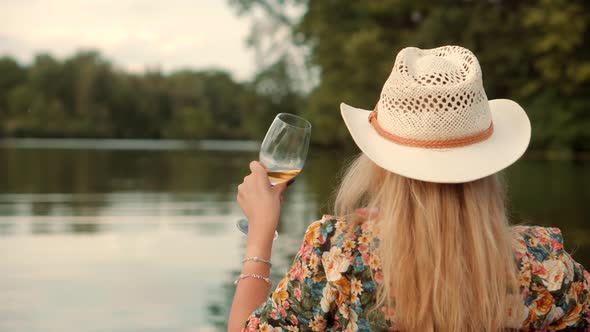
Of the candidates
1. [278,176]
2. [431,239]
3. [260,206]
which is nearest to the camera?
[431,239]

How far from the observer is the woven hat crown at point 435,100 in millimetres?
1991

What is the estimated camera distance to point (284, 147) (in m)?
2.50

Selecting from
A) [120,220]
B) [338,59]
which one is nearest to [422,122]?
[120,220]

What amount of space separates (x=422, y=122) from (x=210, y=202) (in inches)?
456

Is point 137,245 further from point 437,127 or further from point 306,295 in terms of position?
point 437,127

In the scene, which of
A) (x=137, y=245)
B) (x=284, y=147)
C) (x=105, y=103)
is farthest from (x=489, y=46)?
(x=105, y=103)

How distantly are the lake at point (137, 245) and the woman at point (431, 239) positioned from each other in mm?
485

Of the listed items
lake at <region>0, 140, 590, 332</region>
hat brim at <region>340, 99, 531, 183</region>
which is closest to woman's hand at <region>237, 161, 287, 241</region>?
hat brim at <region>340, 99, 531, 183</region>

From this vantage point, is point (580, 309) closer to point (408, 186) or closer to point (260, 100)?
point (408, 186)

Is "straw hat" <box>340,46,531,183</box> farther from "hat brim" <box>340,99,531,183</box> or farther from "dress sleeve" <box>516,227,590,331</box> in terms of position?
"dress sleeve" <box>516,227,590,331</box>

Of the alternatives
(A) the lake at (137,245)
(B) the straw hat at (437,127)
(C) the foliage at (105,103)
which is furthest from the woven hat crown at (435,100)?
(C) the foliage at (105,103)

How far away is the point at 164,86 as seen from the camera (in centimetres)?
9931

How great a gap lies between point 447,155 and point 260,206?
1.57 ft

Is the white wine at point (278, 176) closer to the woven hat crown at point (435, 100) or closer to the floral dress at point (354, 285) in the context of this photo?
the floral dress at point (354, 285)
